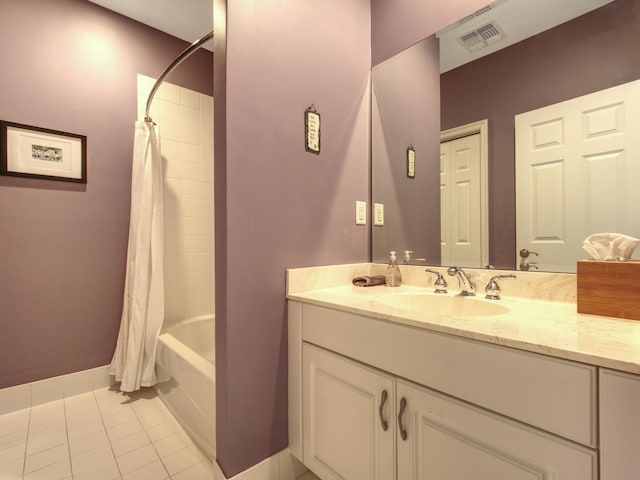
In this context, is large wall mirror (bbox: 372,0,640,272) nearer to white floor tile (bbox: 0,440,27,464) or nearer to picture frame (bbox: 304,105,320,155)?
picture frame (bbox: 304,105,320,155)

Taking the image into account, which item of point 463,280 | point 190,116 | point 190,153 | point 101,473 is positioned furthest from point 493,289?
point 190,116

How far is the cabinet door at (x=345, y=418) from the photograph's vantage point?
86cm

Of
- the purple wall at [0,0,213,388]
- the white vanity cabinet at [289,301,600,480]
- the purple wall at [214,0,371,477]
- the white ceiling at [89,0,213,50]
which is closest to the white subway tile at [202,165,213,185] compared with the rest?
the purple wall at [0,0,213,388]

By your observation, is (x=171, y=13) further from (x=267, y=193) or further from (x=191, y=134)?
(x=267, y=193)

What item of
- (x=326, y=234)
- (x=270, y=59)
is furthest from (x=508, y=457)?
(x=270, y=59)

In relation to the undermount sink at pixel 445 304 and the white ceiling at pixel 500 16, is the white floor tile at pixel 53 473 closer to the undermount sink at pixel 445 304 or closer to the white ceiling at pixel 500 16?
the undermount sink at pixel 445 304

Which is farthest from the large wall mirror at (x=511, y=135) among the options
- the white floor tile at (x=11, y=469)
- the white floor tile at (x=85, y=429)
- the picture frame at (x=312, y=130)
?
the white floor tile at (x=11, y=469)

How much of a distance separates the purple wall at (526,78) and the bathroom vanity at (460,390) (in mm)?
403

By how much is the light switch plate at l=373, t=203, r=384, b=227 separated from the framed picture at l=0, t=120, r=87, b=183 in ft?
6.08

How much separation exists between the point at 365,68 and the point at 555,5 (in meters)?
0.80

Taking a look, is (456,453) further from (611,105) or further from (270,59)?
(270,59)

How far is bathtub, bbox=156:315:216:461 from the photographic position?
1.22 meters

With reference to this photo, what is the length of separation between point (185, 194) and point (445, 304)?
6.54 feet

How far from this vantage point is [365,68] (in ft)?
5.11
